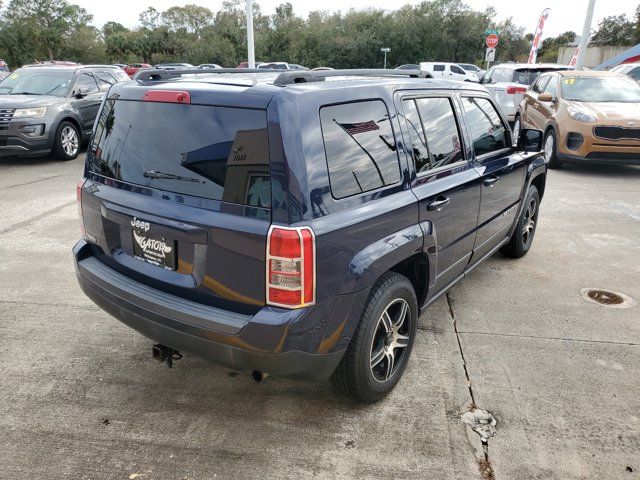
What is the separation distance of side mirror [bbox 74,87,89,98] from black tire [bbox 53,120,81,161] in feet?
1.97

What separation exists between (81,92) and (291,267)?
9762 millimetres

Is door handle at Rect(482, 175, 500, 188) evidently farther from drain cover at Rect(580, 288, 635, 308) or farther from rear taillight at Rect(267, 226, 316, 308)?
rear taillight at Rect(267, 226, 316, 308)

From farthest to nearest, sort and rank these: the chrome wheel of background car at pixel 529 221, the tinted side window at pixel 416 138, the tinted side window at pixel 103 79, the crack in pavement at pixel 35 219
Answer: the tinted side window at pixel 103 79
the crack in pavement at pixel 35 219
the chrome wheel of background car at pixel 529 221
the tinted side window at pixel 416 138

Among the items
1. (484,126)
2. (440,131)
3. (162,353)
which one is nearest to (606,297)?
(484,126)

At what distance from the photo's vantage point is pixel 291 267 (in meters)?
2.14

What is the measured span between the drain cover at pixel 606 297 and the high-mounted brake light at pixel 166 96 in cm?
362

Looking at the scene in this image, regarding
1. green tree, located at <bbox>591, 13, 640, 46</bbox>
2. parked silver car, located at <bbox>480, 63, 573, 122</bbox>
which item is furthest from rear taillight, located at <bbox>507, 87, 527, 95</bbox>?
green tree, located at <bbox>591, 13, 640, 46</bbox>

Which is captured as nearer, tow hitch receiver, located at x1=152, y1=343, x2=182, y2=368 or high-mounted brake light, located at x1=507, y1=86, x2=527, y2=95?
tow hitch receiver, located at x1=152, y1=343, x2=182, y2=368

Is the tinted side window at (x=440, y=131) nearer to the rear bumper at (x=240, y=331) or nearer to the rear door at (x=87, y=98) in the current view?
the rear bumper at (x=240, y=331)

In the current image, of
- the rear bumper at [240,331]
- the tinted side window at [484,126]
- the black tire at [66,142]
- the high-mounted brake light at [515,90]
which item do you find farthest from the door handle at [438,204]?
the high-mounted brake light at [515,90]

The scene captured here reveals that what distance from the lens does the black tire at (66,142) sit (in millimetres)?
9539

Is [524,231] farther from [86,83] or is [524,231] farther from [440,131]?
Result: [86,83]

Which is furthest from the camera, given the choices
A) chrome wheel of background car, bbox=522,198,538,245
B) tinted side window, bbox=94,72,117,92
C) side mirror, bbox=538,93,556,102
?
tinted side window, bbox=94,72,117,92

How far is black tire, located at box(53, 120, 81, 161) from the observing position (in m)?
9.54
